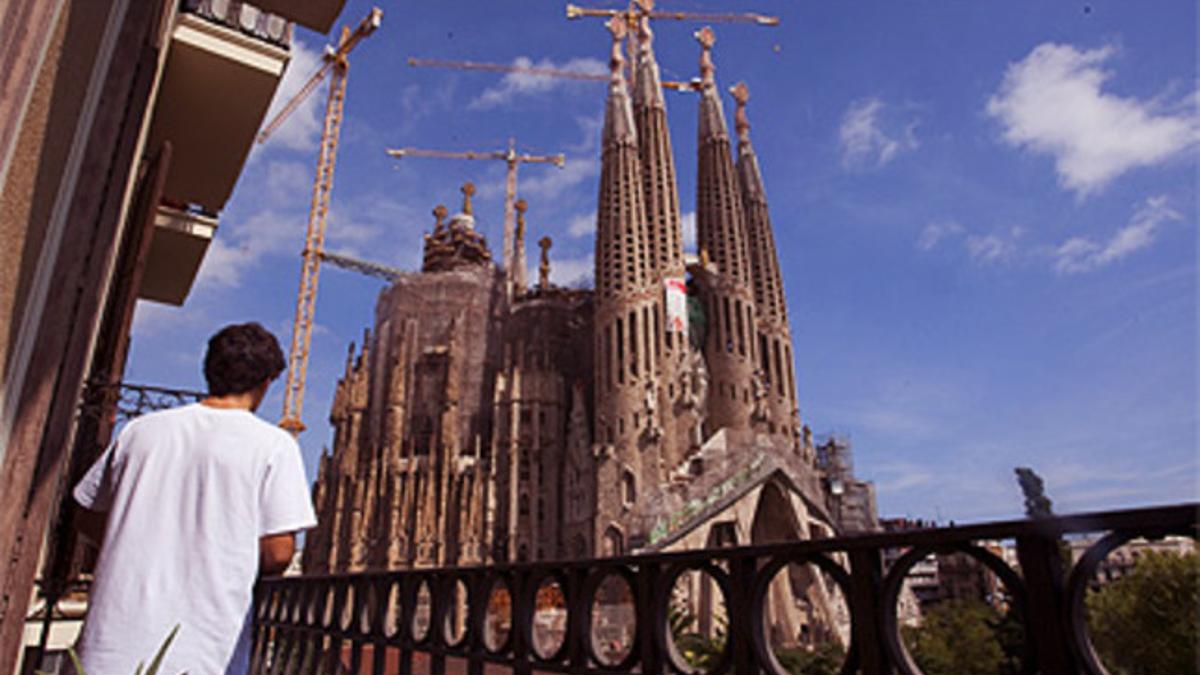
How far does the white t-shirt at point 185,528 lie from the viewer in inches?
72.2

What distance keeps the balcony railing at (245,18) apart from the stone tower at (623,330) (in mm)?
23065

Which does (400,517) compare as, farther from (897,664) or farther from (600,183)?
(897,664)

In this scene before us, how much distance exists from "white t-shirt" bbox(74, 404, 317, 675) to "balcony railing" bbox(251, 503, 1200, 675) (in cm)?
90

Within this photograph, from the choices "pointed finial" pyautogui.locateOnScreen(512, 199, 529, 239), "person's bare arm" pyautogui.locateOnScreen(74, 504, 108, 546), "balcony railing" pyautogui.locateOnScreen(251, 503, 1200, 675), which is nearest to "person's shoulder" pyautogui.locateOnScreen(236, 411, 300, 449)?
"person's bare arm" pyautogui.locateOnScreen(74, 504, 108, 546)

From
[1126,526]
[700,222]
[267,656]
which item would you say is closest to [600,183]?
[700,222]

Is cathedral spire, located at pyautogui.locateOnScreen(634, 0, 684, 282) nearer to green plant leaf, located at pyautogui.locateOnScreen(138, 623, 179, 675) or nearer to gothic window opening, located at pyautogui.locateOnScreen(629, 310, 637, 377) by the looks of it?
gothic window opening, located at pyautogui.locateOnScreen(629, 310, 637, 377)

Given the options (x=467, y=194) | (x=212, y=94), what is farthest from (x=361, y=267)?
(x=212, y=94)

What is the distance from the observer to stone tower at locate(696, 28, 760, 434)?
3312 cm

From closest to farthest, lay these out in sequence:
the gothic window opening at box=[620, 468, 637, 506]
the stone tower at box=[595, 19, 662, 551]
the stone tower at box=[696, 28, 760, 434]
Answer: the gothic window opening at box=[620, 468, 637, 506] < the stone tower at box=[595, 19, 662, 551] < the stone tower at box=[696, 28, 760, 434]

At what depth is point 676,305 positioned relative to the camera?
32312 mm

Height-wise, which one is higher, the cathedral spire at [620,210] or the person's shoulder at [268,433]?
the cathedral spire at [620,210]

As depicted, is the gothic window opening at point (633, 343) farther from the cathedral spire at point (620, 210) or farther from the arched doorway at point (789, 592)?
the arched doorway at point (789, 592)

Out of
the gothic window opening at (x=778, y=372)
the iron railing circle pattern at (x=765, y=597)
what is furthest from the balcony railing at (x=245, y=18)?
the gothic window opening at (x=778, y=372)

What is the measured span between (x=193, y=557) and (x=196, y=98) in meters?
7.31
